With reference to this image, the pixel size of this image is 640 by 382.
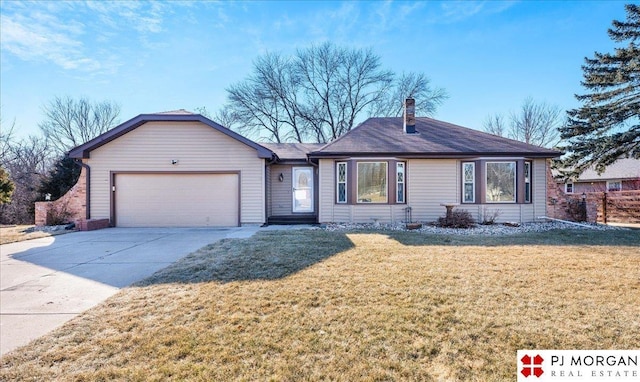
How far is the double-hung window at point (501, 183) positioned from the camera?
36.6 feet

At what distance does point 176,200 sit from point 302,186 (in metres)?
5.12

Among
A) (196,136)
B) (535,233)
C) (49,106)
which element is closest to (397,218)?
(535,233)

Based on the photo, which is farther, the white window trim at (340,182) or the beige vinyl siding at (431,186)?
the beige vinyl siding at (431,186)

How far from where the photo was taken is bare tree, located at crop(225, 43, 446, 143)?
1061 inches

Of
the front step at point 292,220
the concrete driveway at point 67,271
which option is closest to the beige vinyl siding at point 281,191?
the front step at point 292,220

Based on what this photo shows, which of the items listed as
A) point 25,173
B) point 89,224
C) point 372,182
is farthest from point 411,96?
point 25,173

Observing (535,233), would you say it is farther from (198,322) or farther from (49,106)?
(49,106)

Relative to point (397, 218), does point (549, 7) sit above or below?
above

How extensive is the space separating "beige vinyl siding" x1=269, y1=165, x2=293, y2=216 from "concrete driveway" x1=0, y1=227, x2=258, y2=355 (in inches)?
163

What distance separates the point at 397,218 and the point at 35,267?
1008 cm

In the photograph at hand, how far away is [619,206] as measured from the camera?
46.0ft

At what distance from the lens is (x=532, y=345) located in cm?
265

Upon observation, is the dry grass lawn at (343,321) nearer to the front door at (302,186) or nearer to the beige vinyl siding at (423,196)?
the beige vinyl siding at (423,196)

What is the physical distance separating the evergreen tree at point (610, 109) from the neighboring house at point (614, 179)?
29.8ft
